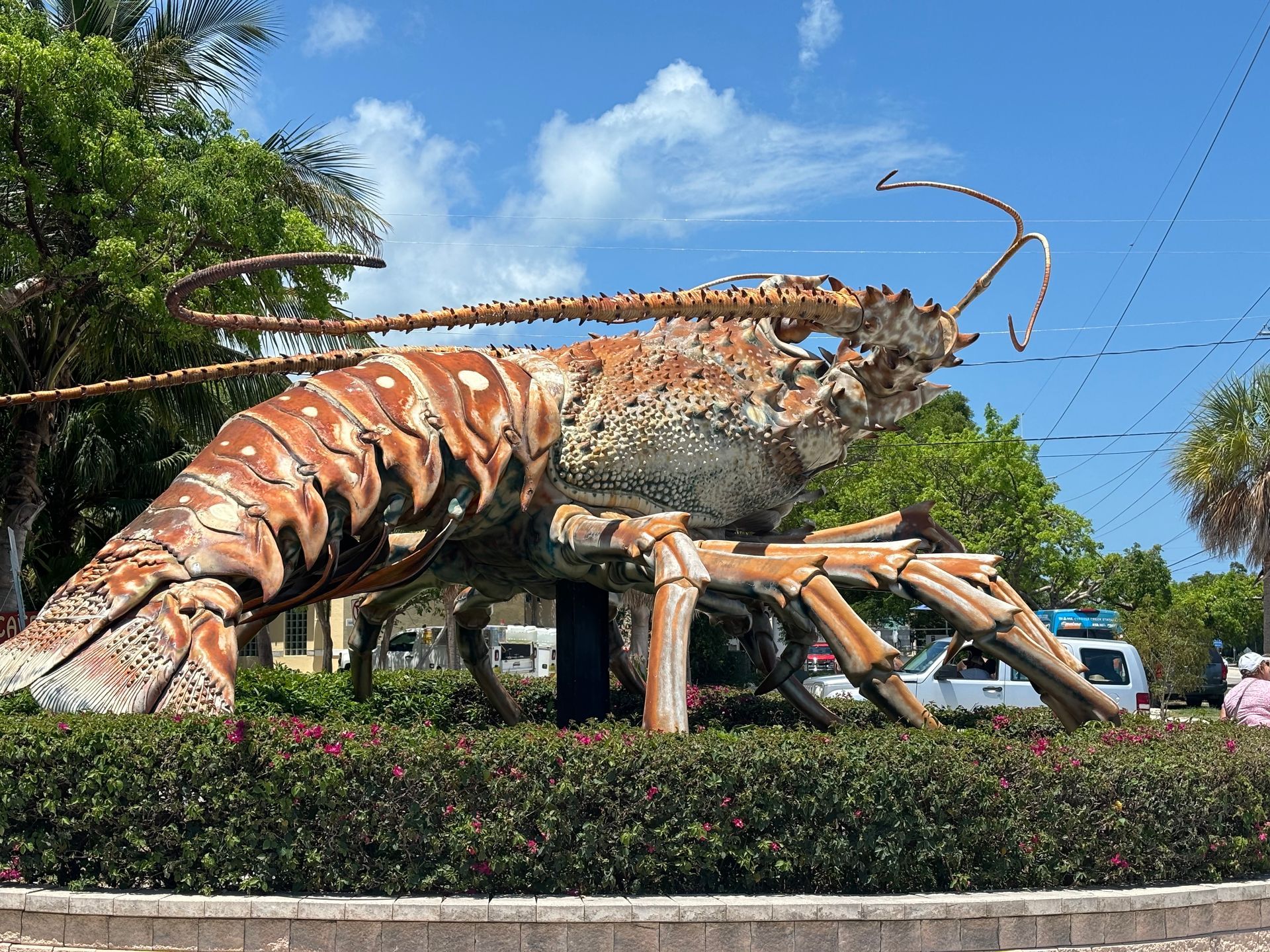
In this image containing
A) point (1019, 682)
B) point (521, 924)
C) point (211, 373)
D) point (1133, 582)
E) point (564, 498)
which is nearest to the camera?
point (521, 924)

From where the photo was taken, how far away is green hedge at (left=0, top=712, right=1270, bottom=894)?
5.50 m

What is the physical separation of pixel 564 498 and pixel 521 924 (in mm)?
3287

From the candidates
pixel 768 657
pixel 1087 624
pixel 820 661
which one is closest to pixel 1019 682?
pixel 768 657

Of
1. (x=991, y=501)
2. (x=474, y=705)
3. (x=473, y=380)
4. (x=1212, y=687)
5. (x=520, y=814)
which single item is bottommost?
(x=1212, y=687)

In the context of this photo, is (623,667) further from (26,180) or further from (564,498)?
(26,180)

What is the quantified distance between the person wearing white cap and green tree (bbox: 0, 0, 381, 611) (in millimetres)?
10817

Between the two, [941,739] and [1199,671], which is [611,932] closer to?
[941,739]

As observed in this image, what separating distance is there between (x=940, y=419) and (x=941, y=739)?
4369 centimetres

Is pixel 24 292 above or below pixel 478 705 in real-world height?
above

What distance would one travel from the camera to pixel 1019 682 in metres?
15.2

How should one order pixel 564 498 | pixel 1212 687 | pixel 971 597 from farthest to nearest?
1. pixel 1212 687
2. pixel 564 498
3. pixel 971 597

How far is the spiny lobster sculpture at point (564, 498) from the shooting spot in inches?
255

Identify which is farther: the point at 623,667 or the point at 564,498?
the point at 623,667

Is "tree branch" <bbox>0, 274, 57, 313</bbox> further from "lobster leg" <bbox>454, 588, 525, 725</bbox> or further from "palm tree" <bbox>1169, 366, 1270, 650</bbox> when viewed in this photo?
"palm tree" <bbox>1169, 366, 1270, 650</bbox>
